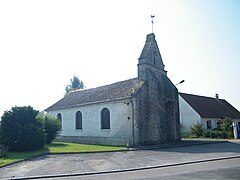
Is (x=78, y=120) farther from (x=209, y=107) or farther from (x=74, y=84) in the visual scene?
(x=74, y=84)

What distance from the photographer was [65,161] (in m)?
15.0

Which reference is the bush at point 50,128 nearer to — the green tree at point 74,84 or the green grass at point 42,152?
the green grass at point 42,152

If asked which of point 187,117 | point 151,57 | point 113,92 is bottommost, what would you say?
point 187,117

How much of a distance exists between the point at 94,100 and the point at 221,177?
68.1 ft

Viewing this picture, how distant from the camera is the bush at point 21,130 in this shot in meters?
20.4

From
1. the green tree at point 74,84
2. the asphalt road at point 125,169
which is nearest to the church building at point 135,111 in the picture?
the asphalt road at point 125,169

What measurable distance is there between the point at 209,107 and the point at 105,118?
2246 centimetres

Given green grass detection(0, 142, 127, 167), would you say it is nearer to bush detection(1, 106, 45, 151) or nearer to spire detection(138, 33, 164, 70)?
bush detection(1, 106, 45, 151)

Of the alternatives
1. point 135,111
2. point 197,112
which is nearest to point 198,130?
point 197,112

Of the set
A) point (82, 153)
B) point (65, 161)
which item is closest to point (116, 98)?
point (82, 153)

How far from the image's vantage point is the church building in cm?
2480

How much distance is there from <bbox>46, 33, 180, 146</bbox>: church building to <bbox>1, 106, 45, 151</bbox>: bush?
7.49 m

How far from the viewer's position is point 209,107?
1668 inches

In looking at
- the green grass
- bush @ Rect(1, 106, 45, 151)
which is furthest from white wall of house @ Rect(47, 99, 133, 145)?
bush @ Rect(1, 106, 45, 151)
